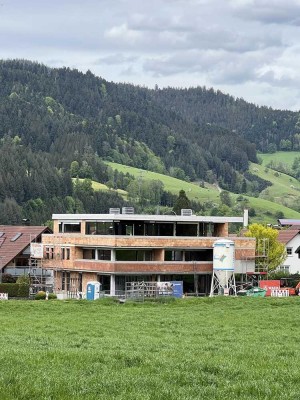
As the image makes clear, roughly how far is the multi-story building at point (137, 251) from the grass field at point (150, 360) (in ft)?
131

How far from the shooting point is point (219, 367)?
63.3ft

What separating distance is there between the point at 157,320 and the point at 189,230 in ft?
152

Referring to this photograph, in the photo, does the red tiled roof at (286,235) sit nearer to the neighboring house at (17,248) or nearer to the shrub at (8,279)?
the neighboring house at (17,248)

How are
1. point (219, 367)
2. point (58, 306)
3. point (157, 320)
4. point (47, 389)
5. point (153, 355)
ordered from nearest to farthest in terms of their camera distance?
point (47, 389) < point (219, 367) < point (153, 355) < point (157, 320) < point (58, 306)

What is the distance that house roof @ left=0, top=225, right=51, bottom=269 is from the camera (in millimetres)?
100794

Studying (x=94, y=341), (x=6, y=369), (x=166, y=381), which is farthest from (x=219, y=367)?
(x=94, y=341)

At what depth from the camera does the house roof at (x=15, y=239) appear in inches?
3968

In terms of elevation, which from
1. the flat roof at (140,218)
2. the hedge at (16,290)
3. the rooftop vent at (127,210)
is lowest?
the hedge at (16,290)

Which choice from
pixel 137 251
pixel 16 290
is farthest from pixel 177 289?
pixel 16 290

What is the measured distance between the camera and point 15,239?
104 metres

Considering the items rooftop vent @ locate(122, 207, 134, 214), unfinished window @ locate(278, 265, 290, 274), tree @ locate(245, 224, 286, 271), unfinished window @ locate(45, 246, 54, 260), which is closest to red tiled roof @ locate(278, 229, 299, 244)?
unfinished window @ locate(278, 265, 290, 274)

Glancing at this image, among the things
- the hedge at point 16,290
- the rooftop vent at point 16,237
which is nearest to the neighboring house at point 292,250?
the rooftop vent at point 16,237

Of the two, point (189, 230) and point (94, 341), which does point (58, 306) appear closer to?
point (94, 341)

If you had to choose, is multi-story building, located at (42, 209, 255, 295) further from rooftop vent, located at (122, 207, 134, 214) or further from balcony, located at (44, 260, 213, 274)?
rooftop vent, located at (122, 207, 134, 214)
